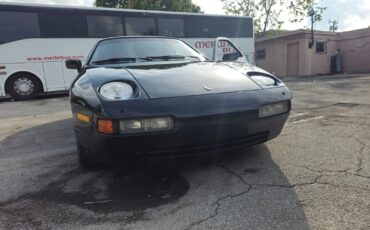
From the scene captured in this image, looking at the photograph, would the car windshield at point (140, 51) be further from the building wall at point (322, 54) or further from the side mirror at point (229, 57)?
the building wall at point (322, 54)

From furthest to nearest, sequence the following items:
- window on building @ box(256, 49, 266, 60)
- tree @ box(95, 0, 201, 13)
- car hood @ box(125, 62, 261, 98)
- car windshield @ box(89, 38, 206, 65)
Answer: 1. tree @ box(95, 0, 201, 13)
2. window on building @ box(256, 49, 266, 60)
3. car windshield @ box(89, 38, 206, 65)
4. car hood @ box(125, 62, 261, 98)

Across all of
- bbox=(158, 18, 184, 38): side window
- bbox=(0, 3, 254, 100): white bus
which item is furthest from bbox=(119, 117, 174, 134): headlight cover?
bbox=(158, 18, 184, 38): side window

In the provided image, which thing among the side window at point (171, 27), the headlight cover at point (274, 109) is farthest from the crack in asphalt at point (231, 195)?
the side window at point (171, 27)

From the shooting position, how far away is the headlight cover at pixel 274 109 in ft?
8.52

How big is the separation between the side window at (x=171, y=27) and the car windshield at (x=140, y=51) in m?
8.09

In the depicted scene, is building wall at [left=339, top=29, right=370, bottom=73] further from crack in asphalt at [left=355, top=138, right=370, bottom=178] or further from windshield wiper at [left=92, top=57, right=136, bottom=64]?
windshield wiper at [left=92, top=57, right=136, bottom=64]

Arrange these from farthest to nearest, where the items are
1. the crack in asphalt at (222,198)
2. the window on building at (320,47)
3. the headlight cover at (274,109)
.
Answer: the window on building at (320,47), the headlight cover at (274,109), the crack in asphalt at (222,198)

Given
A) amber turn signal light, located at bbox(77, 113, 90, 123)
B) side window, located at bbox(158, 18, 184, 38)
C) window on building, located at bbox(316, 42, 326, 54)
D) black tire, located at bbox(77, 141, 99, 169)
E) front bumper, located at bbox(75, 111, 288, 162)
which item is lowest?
black tire, located at bbox(77, 141, 99, 169)

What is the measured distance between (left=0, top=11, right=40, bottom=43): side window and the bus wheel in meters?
1.20

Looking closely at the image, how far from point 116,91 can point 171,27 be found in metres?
10.1

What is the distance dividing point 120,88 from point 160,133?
1.69 ft

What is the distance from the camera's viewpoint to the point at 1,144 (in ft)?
13.9

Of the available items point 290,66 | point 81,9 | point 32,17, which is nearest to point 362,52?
point 290,66

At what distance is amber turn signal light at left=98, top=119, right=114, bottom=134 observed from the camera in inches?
87.7
